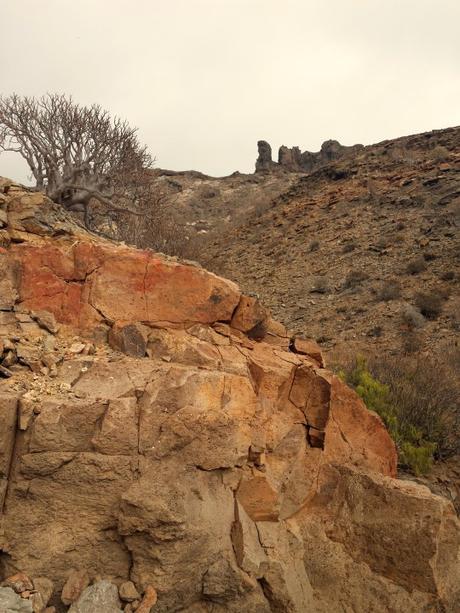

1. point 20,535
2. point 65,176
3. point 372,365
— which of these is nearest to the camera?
point 20,535

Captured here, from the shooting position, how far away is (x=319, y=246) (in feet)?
77.8

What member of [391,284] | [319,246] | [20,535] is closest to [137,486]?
[20,535]

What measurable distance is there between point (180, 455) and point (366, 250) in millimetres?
19255

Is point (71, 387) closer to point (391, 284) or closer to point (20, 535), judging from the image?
point (20, 535)

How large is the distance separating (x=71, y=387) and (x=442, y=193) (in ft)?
78.3

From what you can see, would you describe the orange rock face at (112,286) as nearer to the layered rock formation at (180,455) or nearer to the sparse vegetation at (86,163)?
the layered rock formation at (180,455)

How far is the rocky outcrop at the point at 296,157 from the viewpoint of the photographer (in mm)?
51069

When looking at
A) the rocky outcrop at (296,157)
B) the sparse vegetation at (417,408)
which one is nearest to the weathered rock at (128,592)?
the sparse vegetation at (417,408)

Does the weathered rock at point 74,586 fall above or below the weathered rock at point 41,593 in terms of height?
below

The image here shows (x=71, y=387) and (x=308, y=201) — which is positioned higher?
(x=308, y=201)

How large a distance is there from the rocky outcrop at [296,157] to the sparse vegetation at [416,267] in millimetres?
34755

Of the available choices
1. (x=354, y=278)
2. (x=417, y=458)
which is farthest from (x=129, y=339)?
(x=354, y=278)

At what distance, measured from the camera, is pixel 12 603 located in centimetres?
301

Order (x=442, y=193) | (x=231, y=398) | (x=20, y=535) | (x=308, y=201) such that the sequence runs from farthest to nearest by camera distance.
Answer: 1. (x=308, y=201)
2. (x=442, y=193)
3. (x=231, y=398)
4. (x=20, y=535)
